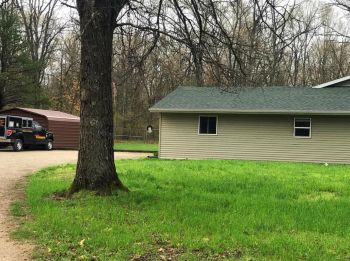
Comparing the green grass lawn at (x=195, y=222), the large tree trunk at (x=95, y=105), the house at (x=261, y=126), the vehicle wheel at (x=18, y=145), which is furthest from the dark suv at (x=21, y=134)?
the large tree trunk at (x=95, y=105)

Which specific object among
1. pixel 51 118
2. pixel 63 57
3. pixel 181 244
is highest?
pixel 63 57

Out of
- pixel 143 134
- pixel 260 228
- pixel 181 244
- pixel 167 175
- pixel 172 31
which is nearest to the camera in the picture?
pixel 181 244

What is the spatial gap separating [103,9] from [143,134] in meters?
38.6

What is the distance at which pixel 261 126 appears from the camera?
23.4 meters

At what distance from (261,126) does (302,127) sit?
1.95 metres

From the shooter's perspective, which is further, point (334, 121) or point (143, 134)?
point (143, 134)

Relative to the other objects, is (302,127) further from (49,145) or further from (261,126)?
(49,145)

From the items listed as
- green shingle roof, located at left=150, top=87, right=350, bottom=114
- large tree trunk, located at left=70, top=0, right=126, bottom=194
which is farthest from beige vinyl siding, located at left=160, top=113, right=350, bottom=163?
large tree trunk, located at left=70, top=0, right=126, bottom=194

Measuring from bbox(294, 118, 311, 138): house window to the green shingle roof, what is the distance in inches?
30.4

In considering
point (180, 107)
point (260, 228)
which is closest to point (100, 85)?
point (260, 228)

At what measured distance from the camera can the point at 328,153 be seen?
22641mm

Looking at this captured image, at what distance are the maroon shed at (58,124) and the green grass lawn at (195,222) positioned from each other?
21.3 m

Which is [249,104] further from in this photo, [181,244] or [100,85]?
[181,244]

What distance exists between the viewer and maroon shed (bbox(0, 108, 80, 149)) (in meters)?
32.6
